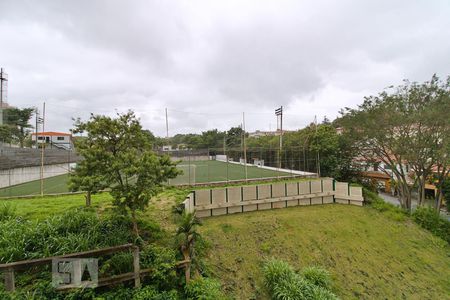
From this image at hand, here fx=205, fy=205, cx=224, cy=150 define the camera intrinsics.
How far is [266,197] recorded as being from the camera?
10125 millimetres

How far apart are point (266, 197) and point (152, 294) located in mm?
7006

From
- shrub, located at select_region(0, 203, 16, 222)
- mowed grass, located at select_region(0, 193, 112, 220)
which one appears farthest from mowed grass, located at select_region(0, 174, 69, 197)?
shrub, located at select_region(0, 203, 16, 222)

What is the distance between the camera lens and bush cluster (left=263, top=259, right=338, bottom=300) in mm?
5375

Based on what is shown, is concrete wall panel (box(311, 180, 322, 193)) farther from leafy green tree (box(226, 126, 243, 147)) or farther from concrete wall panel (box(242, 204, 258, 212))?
leafy green tree (box(226, 126, 243, 147))

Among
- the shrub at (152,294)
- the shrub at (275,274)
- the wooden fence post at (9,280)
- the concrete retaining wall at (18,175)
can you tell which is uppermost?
the concrete retaining wall at (18,175)

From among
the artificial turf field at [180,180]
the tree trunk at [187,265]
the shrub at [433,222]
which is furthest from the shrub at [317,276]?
the shrub at [433,222]

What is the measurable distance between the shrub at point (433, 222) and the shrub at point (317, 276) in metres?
8.03

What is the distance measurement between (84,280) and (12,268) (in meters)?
1.13

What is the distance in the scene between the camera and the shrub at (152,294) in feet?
13.1

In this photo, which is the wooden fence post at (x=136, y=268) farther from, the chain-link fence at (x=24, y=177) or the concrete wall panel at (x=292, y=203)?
the concrete wall panel at (x=292, y=203)

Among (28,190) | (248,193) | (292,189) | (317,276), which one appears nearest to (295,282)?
(317,276)

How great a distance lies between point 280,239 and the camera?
25.4 feet

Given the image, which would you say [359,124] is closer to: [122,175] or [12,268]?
[122,175]

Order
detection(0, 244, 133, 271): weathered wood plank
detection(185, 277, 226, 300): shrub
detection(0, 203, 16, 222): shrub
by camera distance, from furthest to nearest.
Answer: detection(0, 203, 16, 222): shrub < detection(185, 277, 226, 300): shrub < detection(0, 244, 133, 271): weathered wood plank
